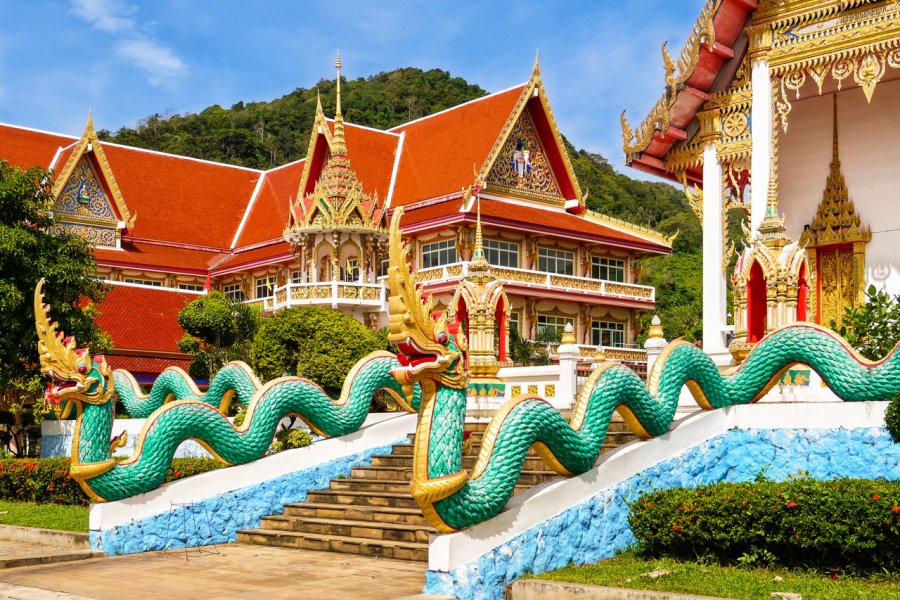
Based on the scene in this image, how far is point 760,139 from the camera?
13797mm

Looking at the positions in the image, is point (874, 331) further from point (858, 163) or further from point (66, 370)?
→ point (66, 370)

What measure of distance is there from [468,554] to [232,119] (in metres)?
68.3

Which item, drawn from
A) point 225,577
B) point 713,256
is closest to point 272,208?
point 713,256

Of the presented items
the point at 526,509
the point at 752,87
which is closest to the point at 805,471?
the point at 526,509

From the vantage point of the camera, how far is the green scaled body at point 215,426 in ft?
34.6

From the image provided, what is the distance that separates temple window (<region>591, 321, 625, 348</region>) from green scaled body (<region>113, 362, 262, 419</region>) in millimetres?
18554

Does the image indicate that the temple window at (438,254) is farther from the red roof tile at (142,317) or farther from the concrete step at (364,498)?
the concrete step at (364,498)

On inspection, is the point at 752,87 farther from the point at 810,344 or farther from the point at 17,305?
the point at 17,305

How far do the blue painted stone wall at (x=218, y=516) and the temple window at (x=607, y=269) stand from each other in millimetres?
21660

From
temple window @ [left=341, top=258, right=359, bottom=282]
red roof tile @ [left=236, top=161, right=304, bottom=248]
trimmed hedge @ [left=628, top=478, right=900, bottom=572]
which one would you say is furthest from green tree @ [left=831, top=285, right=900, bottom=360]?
red roof tile @ [left=236, top=161, right=304, bottom=248]

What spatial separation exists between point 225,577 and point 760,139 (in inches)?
343

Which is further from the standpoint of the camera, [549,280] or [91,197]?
[91,197]

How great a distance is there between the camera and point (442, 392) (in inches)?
314

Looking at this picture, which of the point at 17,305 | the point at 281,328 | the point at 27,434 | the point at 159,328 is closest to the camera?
the point at 17,305
